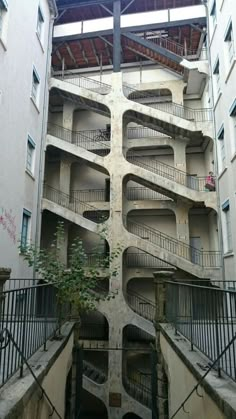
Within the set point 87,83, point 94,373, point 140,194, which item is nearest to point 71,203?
point 140,194

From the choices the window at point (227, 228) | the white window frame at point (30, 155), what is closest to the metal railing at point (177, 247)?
the window at point (227, 228)

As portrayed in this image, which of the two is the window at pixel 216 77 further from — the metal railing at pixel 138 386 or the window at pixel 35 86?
the metal railing at pixel 138 386

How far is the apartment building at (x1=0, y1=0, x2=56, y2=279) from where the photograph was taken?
Result: 1270 cm

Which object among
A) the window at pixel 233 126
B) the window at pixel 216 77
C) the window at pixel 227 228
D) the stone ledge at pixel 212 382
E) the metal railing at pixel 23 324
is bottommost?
the stone ledge at pixel 212 382

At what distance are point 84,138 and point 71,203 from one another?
4.28 m

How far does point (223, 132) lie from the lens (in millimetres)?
15195

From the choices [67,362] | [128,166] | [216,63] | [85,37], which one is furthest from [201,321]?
[85,37]

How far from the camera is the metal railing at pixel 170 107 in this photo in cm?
1934

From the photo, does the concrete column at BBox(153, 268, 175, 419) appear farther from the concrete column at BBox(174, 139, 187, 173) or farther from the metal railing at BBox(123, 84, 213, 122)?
the metal railing at BBox(123, 84, 213, 122)

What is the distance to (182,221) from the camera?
18781mm

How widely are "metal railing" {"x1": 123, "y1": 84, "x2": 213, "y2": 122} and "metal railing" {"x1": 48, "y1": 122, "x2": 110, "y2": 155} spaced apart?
3.02 meters

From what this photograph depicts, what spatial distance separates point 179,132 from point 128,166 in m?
3.58

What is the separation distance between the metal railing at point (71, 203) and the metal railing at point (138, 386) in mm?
8236

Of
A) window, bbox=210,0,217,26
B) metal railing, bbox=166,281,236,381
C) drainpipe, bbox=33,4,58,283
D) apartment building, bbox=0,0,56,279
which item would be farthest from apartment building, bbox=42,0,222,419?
metal railing, bbox=166,281,236,381
